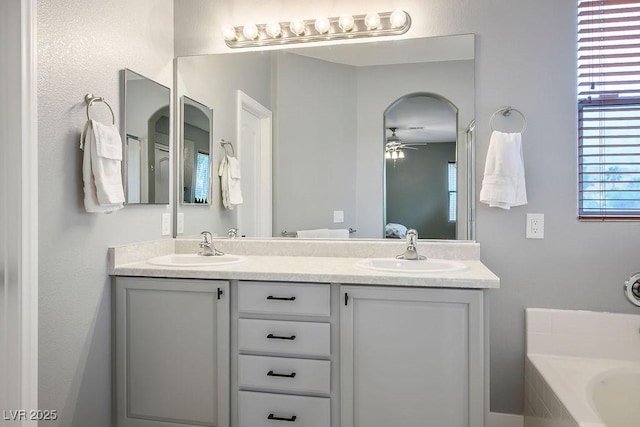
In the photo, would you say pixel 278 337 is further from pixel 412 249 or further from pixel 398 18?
pixel 398 18

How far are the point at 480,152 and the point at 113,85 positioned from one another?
1793 mm

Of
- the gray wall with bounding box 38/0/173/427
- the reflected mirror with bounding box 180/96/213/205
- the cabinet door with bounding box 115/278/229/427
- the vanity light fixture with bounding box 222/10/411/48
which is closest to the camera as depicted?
the gray wall with bounding box 38/0/173/427

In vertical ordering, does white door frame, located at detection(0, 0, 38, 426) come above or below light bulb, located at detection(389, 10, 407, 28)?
below

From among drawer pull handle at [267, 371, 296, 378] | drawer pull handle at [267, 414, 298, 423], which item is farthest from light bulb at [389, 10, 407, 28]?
drawer pull handle at [267, 414, 298, 423]

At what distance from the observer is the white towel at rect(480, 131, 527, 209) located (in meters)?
1.94

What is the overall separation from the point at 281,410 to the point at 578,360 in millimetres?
1400

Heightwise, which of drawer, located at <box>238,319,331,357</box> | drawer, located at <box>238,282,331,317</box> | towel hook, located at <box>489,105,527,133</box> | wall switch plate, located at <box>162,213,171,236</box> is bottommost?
drawer, located at <box>238,319,331,357</box>

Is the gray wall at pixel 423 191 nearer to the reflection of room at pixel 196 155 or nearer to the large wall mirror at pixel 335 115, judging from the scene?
the large wall mirror at pixel 335 115

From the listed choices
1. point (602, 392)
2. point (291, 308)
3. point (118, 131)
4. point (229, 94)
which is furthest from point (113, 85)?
point (602, 392)

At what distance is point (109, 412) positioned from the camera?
1.86 metres

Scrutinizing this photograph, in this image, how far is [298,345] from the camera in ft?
5.50

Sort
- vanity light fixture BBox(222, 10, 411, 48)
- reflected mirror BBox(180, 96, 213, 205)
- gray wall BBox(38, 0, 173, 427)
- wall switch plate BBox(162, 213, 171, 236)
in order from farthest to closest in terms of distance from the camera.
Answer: reflected mirror BBox(180, 96, 213, 205) → wall switch plate BBox(162, 213, 171, 236) → vanity light fixture BBox(222, 10, 411, 48) → gray wall BBox(38, 0, 173, 427)

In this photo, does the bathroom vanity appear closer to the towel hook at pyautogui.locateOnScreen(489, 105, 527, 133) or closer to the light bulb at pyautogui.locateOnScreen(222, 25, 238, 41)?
the towel hook at pyautogui.locateOnScreen(489, 105, 527, 133)

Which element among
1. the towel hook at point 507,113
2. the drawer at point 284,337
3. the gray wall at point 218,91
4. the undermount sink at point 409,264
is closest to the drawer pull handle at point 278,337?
the drawer at point 284,337
